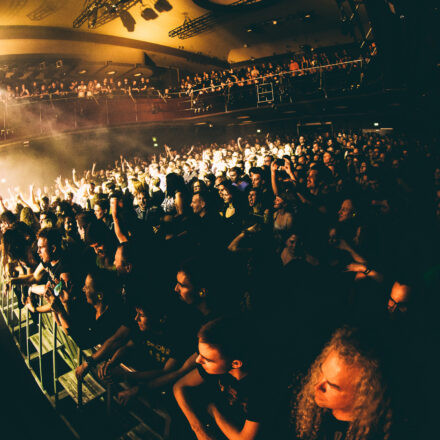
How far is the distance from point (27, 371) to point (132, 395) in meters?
2.34

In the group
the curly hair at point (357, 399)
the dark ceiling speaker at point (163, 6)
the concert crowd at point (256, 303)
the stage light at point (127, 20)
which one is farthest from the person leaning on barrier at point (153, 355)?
the stage light at point (127, 20)

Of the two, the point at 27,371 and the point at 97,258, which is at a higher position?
the point at 97,258

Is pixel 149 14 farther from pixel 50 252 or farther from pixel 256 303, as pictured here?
pixel 256 303

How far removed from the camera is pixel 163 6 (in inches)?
653

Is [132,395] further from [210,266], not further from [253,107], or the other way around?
[253,107]

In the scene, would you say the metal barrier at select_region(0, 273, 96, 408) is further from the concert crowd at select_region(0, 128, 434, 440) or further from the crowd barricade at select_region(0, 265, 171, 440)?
the concert crowd at select_region(0, 128, 434, 440)

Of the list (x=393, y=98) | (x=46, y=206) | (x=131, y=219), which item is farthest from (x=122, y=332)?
(x=393, y=98)

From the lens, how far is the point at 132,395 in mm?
1927

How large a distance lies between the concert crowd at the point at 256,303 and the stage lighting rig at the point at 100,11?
1532 centimetres

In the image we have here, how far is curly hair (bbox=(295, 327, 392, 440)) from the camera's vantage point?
3.65ft

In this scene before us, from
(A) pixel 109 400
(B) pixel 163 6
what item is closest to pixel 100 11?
(B) pixel 163 6

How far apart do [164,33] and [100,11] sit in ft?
16.4

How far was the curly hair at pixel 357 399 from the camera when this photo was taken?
1112 millimetres

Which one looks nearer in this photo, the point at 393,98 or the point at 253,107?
the point at 393,98
